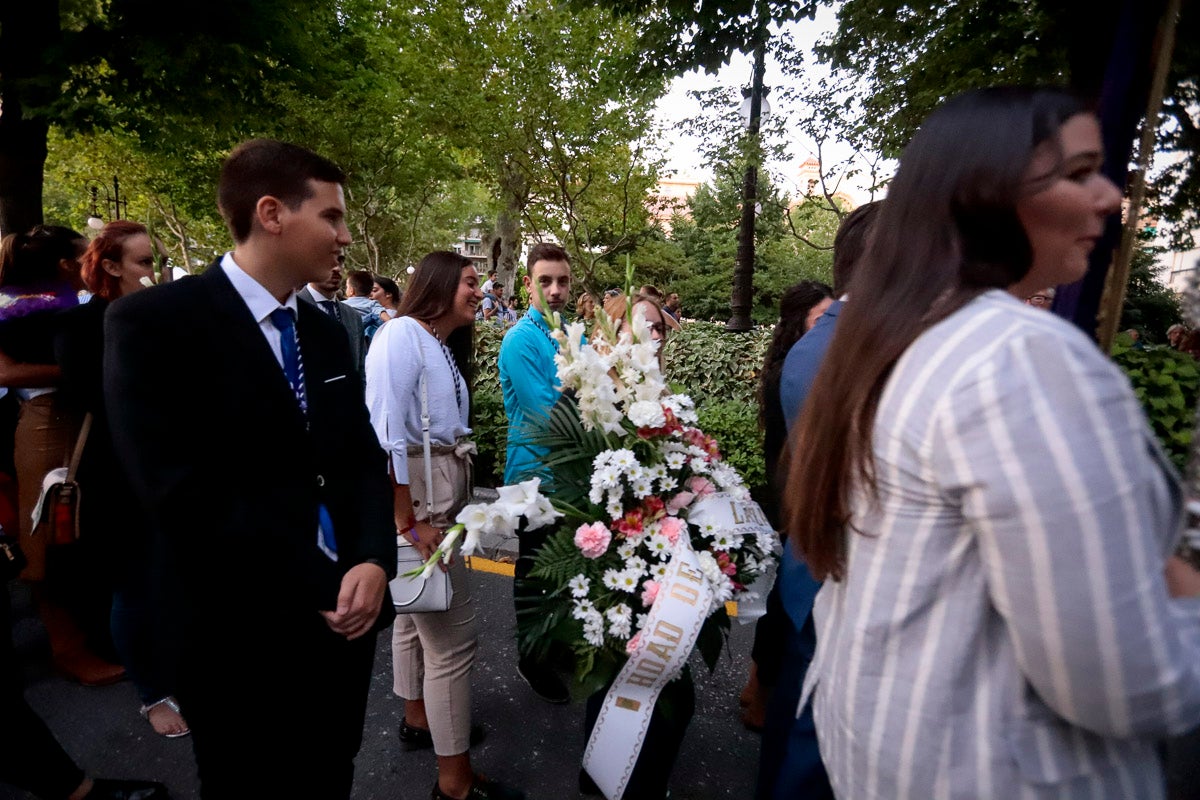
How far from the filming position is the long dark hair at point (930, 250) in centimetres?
95

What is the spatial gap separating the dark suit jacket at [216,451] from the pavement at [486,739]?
1.42m

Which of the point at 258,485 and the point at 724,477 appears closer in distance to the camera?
the point at 258,485

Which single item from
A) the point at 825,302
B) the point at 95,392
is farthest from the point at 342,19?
the point at 825,302

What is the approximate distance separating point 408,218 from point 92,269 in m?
26.7

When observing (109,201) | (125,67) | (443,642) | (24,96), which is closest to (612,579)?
(443,642)

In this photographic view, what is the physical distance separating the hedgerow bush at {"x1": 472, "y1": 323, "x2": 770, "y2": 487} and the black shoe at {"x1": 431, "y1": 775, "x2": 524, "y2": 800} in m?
3.17

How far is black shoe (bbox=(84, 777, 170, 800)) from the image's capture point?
2.40 meters

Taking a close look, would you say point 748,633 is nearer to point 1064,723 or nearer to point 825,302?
point 825,302

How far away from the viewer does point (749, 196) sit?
9.84 m

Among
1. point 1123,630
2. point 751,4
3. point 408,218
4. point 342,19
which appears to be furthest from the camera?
point 408,218

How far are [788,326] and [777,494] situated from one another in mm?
782

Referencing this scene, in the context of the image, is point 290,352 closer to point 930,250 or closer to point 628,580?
point 628,580

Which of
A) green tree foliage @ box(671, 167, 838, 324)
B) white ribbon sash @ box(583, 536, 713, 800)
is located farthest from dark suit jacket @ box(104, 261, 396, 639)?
green tree foliage @ box(671, 167, 838, 324)

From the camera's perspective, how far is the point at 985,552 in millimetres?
829
